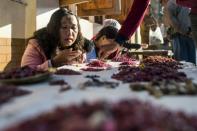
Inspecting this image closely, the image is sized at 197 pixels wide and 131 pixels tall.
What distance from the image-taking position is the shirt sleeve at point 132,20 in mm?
4770

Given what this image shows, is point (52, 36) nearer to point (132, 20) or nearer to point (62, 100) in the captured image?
point (132, 20)

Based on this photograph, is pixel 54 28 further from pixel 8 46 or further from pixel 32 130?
pixel 32 130

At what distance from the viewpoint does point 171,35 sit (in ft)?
23.8

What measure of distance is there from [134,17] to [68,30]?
3.07ft

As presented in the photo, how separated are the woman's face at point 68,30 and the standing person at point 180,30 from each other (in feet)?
9.76

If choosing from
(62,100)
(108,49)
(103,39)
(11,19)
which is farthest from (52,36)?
(62,100)

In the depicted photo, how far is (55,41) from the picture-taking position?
449 cm

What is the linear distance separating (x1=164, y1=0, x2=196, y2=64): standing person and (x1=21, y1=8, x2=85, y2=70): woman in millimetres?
2774

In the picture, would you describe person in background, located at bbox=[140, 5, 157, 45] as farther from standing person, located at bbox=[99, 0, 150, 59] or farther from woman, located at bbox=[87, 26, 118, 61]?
standing person, located at bbox=[99, 0, 150, 59]

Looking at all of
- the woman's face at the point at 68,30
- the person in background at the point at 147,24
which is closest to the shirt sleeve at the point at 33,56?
the woman's face at the point at 68,30

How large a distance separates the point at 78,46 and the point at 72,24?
1.11 ft

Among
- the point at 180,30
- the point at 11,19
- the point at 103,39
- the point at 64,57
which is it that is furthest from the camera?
the point at 180,30

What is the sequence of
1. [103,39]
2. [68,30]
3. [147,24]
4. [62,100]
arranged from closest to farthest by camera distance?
[62,100] → [68,30] → [103,39] → [147,24]

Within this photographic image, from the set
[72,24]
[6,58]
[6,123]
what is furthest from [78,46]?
[6,123]
